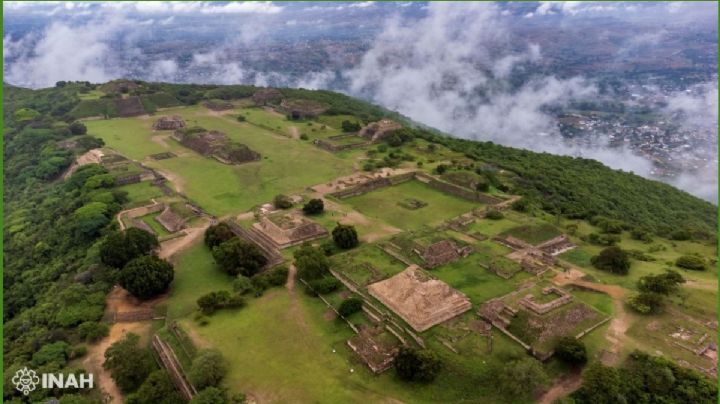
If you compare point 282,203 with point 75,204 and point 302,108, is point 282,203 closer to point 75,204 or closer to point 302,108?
point 75,204

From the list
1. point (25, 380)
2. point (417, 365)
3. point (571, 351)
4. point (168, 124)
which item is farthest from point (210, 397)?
point (168, 124)

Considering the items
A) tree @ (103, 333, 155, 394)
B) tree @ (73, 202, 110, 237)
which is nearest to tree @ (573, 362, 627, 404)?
tree @ (103, 333, 155, 394)

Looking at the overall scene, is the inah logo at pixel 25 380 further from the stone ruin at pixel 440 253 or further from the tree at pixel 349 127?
the tree at pixel 349 127

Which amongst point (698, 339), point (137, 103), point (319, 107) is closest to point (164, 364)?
point (698, 339)

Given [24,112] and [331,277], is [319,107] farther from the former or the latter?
[331,277]

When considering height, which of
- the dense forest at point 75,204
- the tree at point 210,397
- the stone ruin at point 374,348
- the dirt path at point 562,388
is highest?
the tree at point 210,397

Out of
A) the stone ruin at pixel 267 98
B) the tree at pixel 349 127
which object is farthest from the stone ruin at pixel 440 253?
the stone ruin at pixel 267 98

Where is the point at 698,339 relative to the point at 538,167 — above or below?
above
